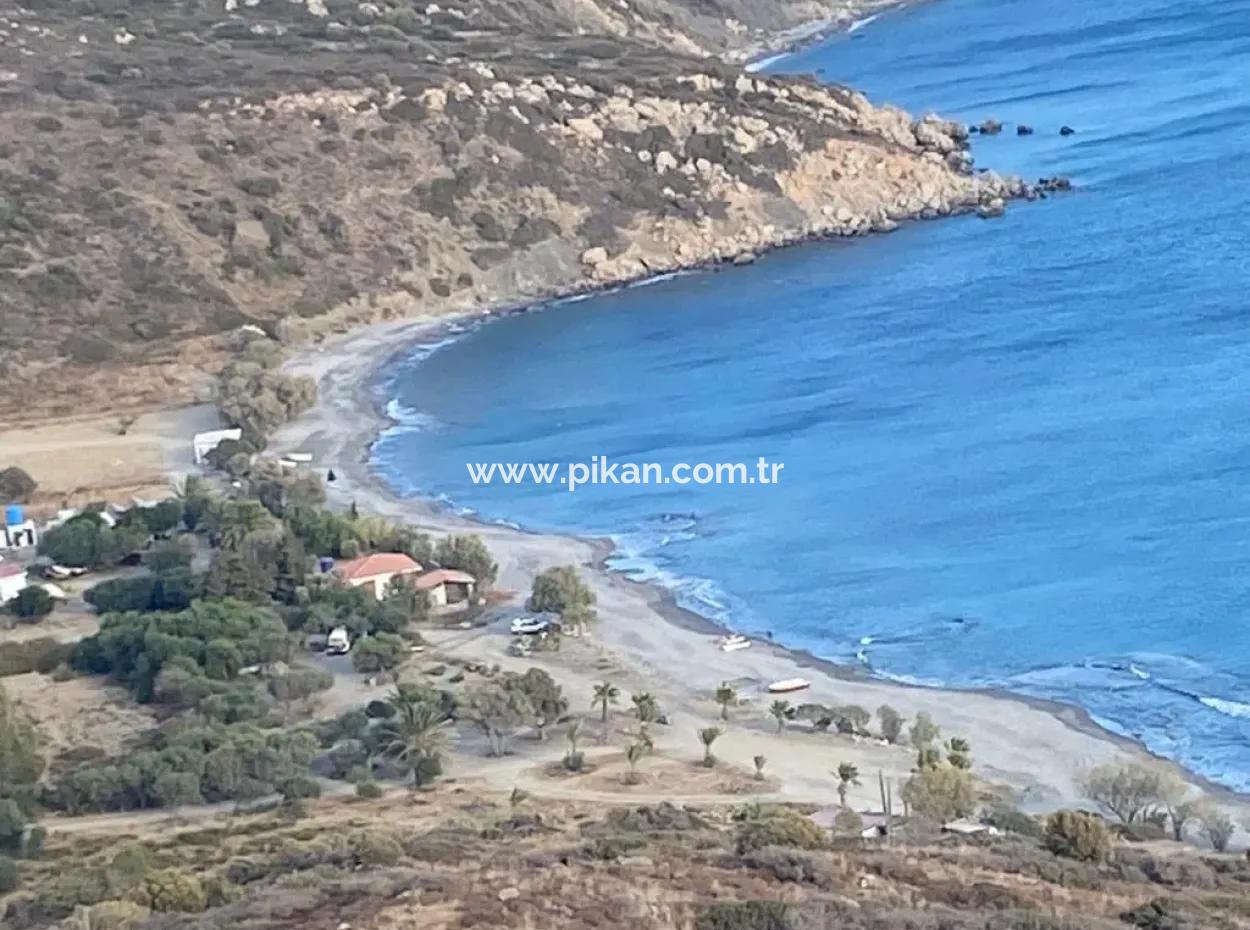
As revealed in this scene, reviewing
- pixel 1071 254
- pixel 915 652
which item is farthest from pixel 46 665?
pixel 1071 254

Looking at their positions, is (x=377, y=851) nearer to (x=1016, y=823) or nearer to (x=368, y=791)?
(x=368, y=791)

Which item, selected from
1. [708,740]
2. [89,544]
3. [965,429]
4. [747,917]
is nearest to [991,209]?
[965,429]

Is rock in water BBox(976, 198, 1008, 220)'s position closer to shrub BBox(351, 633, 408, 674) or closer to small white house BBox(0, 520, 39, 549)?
small white house BBox(0, 520, 39, 549)

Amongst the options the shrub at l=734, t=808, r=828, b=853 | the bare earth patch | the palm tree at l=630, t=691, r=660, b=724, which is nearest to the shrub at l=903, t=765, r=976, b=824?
the shrub at l=734, t=808, r=828, b=853

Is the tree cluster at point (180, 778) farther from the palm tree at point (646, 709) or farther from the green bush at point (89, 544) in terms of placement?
the green bush at point (89, 544)

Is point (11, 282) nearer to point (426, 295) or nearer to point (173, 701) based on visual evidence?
point (426, 295)
